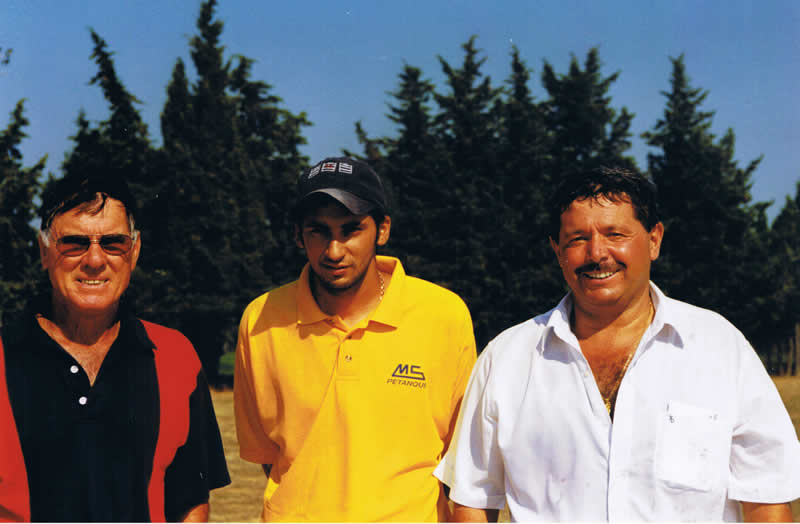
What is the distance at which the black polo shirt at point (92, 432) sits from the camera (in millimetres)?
3025

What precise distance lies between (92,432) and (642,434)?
7.34 ft

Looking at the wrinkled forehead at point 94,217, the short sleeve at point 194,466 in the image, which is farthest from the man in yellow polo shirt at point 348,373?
the wrinkled forehead at point 94,217

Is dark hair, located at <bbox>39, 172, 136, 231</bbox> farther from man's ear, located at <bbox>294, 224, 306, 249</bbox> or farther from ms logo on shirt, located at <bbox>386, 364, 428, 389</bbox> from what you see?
ms logo on shirt, located at <bbox>386, 364, 428, 389</bbox>

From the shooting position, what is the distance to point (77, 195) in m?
A: 3.35

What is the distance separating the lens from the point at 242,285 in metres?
36.8

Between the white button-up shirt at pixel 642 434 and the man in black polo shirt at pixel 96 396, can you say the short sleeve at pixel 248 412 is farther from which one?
the white button-up shirt at pixel 642 434

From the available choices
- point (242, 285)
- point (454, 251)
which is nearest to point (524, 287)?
point (454, 251)

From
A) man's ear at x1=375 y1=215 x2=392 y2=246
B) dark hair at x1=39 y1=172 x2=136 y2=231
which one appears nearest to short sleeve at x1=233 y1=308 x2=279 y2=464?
man's ear at x1=375 y1=215 x2=392 y2=246

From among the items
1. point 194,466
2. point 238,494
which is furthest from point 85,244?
point 238,494

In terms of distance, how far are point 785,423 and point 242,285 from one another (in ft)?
115

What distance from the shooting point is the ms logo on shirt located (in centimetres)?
395

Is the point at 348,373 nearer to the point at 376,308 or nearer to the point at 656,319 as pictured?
the point at 376,308

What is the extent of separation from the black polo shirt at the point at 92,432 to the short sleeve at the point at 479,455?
115cm

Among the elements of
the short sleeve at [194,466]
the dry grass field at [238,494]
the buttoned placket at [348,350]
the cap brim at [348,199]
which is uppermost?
the cap brim at [348,199]
